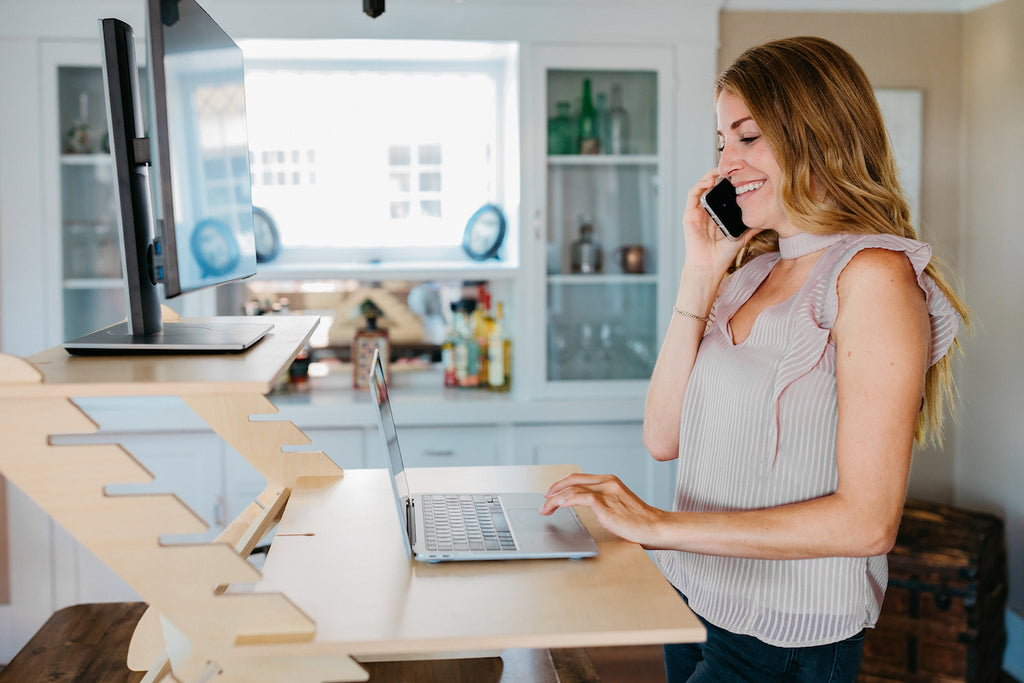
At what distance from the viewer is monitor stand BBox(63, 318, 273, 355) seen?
1074mm

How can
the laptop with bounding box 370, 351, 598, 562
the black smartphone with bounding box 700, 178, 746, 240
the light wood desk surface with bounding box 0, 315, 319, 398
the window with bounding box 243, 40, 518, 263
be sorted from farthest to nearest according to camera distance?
the window with bounding box 243, 40, 518, 263 < the black smartphone with bounding box 700, 178, 746, 240 < the laptop with bounding box 370, 351, 598, 562 < the light wood desk surface with bounding box 0, 315, 319, 398

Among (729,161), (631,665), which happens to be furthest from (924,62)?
(631,665)

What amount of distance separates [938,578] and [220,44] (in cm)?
229

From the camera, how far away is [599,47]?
2865 millimetres

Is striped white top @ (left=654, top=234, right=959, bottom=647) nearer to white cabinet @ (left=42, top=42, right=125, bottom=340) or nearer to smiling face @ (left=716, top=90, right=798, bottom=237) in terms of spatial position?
smiling face @ (left=716, top=90, right=798, bottom=237)

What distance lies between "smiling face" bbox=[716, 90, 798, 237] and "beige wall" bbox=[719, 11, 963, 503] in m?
1.78

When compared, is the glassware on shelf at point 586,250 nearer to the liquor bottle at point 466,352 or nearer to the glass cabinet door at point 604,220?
the glass cabinet door at point 604,220

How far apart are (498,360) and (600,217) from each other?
590 mm

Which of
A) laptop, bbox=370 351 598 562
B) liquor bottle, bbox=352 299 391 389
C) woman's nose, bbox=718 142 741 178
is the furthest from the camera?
liquor bottle, bbox=352 299 391 389

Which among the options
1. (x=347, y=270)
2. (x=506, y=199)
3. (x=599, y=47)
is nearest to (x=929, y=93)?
(x=599, y=47)

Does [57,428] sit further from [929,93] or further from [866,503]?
[929,93]

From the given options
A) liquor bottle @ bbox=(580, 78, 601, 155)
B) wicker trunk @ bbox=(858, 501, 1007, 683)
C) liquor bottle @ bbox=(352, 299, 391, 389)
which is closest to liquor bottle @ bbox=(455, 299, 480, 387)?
liquor bottle @ bbox=(352, 299, 391, 389)

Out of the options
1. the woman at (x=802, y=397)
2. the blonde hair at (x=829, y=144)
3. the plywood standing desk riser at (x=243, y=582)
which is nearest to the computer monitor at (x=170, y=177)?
the plywood standing desk riser at (x=243, y=582)

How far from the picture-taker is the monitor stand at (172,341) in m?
1.07
